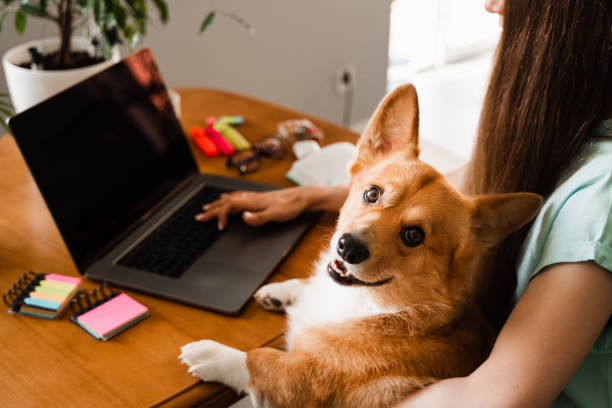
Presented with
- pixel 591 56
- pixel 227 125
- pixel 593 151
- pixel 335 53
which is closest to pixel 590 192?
pixel 593 151

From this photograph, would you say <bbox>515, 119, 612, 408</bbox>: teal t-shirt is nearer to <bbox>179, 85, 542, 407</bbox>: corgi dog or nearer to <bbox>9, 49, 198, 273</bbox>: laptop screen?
<bbox>179, 85, 542, 407</bbox>: corgi dog

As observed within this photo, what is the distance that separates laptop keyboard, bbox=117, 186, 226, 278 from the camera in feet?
3.78

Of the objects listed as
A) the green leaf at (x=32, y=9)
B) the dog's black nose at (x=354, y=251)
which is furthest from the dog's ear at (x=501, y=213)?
the green leaf at (x=32, y=9)

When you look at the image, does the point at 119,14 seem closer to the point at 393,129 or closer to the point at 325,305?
the point at 393,129

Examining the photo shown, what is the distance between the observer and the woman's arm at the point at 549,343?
2.62 ft

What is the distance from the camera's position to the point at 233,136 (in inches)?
64.9

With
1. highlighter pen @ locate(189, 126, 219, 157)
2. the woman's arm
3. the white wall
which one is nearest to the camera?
the woman's arm

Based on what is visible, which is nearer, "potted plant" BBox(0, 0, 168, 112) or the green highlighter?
"potted plant" BBox(0, 0, 168, 112)

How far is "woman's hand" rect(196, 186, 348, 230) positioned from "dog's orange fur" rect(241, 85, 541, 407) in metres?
0.24

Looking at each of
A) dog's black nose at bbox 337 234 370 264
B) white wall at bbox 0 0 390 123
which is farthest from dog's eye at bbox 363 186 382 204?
white wall at bbox 0 0 390 123

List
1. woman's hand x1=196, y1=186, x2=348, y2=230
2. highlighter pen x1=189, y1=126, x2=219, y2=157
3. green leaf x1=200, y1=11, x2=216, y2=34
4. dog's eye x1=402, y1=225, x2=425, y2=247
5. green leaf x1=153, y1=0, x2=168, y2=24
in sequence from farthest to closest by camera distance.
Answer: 1. green leaf x1=200, y1=11, x2=216, y2=34
2. green leaf x1=153, y1=0, x2=168, y2=24
3. highlighter pen x1=189, y1=126, x2=219, y2=157
4. woman's hand x1=196, y1=186, x2=348, y2=230
5. dog's eye x1=402, y1=225, x2=425, y2=247

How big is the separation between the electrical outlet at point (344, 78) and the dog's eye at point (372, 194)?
2.45m

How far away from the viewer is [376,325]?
1.03 metres

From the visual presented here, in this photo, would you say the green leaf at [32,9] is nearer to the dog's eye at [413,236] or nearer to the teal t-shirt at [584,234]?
the dog's eye at [413,236]
